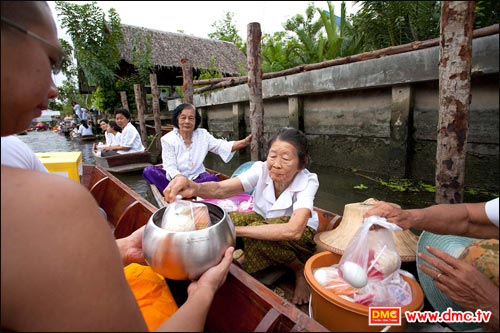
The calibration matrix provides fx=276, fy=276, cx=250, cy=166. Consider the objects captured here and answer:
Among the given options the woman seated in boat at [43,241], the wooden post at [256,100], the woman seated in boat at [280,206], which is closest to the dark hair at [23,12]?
the woman seated in boat at [43,241]

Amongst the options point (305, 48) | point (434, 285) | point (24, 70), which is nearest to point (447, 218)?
point (434, 285)

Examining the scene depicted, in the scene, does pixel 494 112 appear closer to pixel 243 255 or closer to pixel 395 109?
pixel 395 109

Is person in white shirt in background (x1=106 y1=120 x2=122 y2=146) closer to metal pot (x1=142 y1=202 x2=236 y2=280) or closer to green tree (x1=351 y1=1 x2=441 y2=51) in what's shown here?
green tree (x1=351 y1=1 x2=441 y2=51)

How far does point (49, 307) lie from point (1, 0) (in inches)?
34.5

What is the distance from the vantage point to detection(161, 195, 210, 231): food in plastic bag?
142cm

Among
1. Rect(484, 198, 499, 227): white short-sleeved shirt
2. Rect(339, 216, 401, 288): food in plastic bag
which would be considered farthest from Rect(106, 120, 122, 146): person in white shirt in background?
Rect(484, 198, 499, 227): white short-sleeved shirt

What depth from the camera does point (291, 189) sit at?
2.41m

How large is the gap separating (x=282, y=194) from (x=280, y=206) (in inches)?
4.3

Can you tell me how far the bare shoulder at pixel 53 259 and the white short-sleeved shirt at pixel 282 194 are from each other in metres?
1.64

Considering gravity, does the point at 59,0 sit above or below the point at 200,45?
above

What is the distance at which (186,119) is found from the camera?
177 inches

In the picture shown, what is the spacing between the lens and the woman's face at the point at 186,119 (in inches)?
177

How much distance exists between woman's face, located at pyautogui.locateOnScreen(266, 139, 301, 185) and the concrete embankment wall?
7.13 ft

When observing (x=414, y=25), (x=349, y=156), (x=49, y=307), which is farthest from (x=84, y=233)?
(x=349, y=156)
